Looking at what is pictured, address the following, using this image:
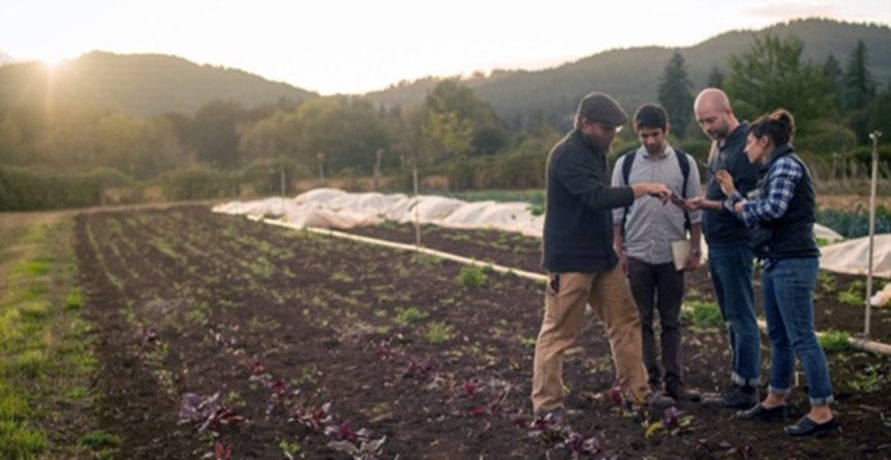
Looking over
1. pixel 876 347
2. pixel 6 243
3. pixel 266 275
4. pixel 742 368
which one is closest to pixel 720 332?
pixel 876 347

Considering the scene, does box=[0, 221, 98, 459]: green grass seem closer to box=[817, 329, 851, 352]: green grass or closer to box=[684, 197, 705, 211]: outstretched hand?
box=[684, 197, 705, 211]: outstretched hand

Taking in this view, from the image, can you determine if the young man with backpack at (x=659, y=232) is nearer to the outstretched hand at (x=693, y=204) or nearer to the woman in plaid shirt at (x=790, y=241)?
the outstretched hand at (x=693, y=204)

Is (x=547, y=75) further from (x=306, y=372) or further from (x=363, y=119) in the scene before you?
(x=306, y=372)

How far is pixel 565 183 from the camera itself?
176 inches

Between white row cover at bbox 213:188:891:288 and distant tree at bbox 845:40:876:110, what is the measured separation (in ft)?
96.1

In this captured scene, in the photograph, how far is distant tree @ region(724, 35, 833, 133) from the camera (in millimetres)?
37344

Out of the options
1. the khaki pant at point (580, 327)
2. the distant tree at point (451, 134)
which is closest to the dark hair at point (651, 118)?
the khaki pant at point (580, 327)

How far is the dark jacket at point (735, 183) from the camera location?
4.53m

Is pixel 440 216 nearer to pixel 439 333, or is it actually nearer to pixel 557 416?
pixel 439 333

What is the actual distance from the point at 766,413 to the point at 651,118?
1775mm

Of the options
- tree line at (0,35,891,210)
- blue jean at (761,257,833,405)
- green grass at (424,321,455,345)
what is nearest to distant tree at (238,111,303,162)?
tree line at (0,35,891,210)

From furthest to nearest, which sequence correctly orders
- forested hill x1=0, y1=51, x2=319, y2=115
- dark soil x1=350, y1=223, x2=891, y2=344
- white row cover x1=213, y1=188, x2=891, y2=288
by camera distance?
forested hill x1=0, y1=51, x2=319, y2=115 → white row cover x1=213, y1=188, x2=891, y2=288 → dark soil x1=350, y1=223, x2=891, y2=344

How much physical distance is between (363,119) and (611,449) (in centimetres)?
5753

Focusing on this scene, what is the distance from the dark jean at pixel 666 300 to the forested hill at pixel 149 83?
77.2 m
